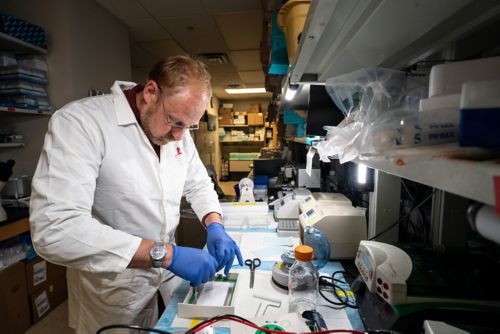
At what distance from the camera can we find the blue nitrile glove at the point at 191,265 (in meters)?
0.93

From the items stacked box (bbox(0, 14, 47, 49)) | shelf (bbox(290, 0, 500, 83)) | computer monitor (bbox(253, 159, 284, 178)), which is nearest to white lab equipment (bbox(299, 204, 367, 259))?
shelf (bbox(290, 0, 500, 83))

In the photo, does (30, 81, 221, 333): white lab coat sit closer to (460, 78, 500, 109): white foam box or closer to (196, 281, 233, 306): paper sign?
(196, 281, 233, 306): paper sign

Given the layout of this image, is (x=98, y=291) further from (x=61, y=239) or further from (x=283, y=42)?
(x=283, y=42)

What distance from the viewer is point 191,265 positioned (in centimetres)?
94

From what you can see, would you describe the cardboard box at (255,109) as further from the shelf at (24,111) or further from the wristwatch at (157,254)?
the wristwatch at (157,254)

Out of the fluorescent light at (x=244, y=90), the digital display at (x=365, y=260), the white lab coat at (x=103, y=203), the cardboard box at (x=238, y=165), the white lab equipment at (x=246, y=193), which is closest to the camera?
the digital display at (x=365, y=260)

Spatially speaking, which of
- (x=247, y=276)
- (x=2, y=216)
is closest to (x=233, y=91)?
(x=2, y=216)

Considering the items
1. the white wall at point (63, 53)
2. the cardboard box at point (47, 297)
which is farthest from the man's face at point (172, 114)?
the cardboard box at point (47, 297)

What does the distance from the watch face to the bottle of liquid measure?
474 millimetres

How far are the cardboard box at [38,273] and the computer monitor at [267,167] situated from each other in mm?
2118

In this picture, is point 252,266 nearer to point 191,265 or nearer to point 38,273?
point 191,265

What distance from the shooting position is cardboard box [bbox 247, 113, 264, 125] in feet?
24.5

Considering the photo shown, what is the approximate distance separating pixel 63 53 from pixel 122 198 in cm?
183

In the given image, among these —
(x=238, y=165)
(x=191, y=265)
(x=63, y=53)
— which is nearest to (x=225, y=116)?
(x=238, y=165)
